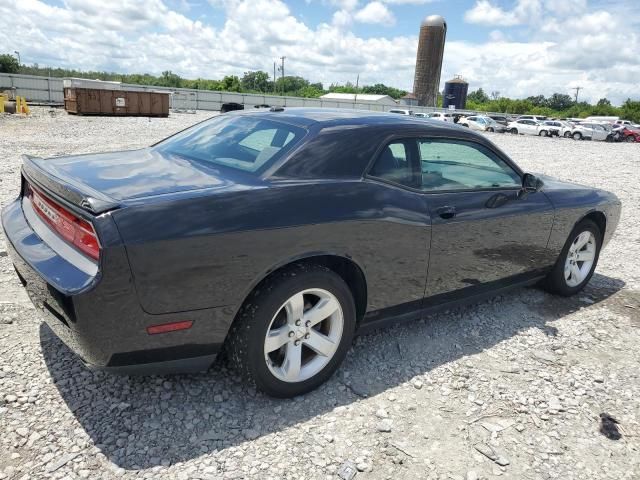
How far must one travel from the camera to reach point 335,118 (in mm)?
3072

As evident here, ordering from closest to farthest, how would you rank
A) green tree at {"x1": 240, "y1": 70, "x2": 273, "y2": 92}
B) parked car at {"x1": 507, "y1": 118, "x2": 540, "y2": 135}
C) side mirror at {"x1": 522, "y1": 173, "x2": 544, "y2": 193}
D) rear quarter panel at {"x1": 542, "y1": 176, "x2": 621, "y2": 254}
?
side mirror at {"x1": 522, "y1": 173, "x2": 544, "y2": 193}
rear quarter panel at {"x1": 542, "y1": 176, "x2": 621, "y2": 254}
parked car at {"x1": 507, "y1": 118, "x2": 540, "y2": 135}
green tree at {"x1": 240, "y1": 70, "x2": 273, "y2": 92}

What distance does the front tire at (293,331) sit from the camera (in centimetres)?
248

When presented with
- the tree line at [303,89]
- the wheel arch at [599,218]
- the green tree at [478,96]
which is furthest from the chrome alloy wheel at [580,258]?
the green tree at [478,96]

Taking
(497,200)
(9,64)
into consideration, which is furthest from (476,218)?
(9,64)

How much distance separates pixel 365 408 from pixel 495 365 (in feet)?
3.62

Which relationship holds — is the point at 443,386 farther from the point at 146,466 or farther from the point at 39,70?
the point at 39,70

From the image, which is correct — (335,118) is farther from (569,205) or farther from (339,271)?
(569,205)

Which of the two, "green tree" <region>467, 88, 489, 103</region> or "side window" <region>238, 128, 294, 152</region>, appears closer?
"side window" <region>238, 128, 294, 152</region>

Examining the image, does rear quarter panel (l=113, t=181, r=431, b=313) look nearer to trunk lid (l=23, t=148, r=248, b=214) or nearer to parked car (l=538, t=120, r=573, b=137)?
trunk lid (l=23, t=148, r=248, b=214)

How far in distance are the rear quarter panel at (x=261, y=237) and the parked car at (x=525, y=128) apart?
4205cm

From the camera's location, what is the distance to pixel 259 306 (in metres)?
2.45

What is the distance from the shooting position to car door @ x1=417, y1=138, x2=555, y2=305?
3.23 metres

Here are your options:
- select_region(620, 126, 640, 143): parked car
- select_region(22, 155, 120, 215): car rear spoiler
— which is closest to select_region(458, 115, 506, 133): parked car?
select_region(620, 126, 640, 143): parked car

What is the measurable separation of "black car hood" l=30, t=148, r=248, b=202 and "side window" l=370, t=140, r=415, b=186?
3.05 ft
